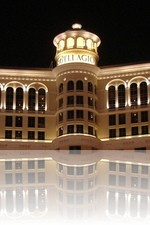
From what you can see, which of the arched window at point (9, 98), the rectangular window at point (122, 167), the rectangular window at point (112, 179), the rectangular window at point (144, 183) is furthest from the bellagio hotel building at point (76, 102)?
the rectangular window at point (144, 183)

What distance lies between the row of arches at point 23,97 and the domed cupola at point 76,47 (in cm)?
317

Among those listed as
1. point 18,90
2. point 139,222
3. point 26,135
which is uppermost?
point 18,90

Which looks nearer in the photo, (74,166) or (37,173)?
(37,173)

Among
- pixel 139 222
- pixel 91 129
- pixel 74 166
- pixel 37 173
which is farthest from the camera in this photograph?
pixel 91 129

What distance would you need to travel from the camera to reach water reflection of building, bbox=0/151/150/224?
4723 millimetres

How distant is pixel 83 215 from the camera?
15.4ft

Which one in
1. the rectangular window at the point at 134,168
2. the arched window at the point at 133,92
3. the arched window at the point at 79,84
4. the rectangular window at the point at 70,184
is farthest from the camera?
the arched window at the point at 133,92

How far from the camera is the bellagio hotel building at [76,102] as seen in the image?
3897cm

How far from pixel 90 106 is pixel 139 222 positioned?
3536 cm

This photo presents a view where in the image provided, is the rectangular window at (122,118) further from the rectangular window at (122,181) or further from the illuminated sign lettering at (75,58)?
the rectangular window at (122,181)

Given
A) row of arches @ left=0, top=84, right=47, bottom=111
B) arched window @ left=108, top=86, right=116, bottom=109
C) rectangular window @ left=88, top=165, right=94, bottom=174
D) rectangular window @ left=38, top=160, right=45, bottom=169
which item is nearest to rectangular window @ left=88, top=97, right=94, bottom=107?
arched window @ left=108, top=86, right=116, bottom=109

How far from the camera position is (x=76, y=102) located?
1548 inches

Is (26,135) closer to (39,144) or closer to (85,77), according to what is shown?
(39,144)

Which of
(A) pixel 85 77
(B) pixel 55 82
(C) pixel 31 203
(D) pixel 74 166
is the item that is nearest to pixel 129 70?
(A) pixel 85 77
